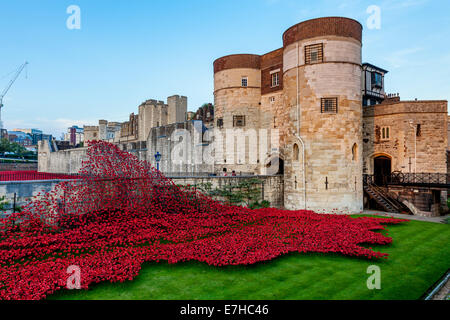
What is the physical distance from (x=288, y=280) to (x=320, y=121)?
12959mm

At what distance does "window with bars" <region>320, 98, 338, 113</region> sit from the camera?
18938 mm

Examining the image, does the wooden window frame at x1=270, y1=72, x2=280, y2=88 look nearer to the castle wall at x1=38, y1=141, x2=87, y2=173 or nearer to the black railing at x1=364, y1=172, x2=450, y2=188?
the black railing at x1=364, y1=172, x2=450, y2=188

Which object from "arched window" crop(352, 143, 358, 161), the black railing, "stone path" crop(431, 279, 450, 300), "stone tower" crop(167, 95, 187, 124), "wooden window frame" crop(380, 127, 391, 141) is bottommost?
"stone path" crop(431, 279, 450, 300)

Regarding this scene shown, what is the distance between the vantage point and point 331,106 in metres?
19.0

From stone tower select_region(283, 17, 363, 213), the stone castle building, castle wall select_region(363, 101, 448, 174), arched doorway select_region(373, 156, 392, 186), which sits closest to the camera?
stone tower select_region(283, 17, 363, 213)

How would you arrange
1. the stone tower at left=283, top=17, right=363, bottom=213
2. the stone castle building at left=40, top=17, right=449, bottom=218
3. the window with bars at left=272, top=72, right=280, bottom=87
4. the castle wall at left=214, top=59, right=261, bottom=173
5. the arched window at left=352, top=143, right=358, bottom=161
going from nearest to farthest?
the stone tower at left=283, top=17, right=363, bottom=213 → the stone castle building at left=40, top=17, right=449, bottom=218 → the arched window at left=352, top=143, right=358, bottom=161 → the window with bars at left=272, top=72, right=280, bottom=87 → the castle wall at left=214, top=59, right=261, bottom=173

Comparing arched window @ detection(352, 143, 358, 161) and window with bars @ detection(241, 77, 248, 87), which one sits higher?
window with bars @ detection(241, 77, 248, 87)

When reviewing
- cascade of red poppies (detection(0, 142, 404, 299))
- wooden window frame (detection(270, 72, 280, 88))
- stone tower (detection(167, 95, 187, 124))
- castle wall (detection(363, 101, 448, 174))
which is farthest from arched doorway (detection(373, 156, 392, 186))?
stone tower (detection(167, 95, 187, 124))

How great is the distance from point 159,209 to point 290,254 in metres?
6.65

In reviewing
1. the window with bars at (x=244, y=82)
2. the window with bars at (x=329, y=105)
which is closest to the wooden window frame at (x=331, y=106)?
the window with bars at (x=329, y=105)

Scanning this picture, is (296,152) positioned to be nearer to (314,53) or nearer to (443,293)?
(314,53)

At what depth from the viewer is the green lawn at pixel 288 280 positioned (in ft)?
23.5

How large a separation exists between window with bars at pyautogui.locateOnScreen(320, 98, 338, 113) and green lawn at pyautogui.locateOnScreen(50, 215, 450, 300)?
10.4 meters
